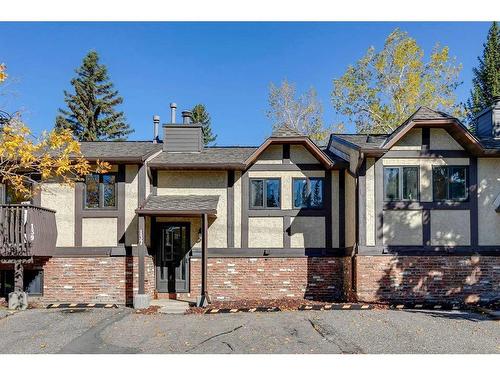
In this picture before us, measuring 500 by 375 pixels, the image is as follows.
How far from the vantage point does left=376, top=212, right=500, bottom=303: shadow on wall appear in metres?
12.8

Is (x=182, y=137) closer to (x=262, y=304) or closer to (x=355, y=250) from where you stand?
(x=262, y=304)

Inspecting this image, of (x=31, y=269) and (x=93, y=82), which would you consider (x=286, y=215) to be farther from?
(x=93, y=82)

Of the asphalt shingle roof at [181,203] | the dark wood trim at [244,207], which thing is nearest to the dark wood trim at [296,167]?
the dark wood trim at [244,207]

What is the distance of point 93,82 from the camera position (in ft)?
121

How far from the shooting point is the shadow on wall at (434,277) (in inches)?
504

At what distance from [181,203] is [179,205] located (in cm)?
20

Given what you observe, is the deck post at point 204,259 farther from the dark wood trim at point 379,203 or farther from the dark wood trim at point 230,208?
the dark wood trim at point 379,203

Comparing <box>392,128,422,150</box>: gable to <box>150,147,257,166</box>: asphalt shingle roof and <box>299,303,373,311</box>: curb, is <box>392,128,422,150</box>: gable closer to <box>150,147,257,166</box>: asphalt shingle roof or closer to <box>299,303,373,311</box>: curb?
<box>299,303,373,311</box>: curb

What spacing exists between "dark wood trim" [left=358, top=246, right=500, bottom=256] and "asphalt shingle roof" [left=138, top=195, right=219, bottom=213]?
15.4 ft

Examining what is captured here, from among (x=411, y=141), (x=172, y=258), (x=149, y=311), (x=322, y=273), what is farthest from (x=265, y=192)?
(x=149, y=311)

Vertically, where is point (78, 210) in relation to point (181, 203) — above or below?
below

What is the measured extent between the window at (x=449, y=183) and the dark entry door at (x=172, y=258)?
7.83 metres

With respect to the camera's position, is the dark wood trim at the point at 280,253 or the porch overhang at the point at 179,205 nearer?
the porch overhang at the point at 179,205

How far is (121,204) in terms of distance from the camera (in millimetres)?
14109
